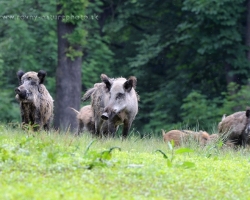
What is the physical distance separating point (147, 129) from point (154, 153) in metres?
20.9

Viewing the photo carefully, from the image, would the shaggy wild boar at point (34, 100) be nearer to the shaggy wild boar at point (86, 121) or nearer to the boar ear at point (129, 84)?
the boar ear at point (129, 84)

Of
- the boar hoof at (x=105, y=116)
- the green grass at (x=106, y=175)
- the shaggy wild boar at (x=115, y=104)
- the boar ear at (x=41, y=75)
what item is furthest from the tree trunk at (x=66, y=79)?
the green grass at (x=106, y=175)

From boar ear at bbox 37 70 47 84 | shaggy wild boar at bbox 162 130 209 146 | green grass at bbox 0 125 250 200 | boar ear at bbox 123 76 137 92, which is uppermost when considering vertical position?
boar ear at bbox 37 70 47 84

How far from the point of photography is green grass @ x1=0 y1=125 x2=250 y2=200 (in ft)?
28.9

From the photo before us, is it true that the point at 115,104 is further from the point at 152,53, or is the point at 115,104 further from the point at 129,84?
the point at 152,53

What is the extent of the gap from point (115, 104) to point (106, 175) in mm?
7130

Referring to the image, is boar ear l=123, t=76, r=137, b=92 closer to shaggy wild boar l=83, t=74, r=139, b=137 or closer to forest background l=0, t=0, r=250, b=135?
shaggy wild boar l=83, t=74, r=139, b=137

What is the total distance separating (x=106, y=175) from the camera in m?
9.73

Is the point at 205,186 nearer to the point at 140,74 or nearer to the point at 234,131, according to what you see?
the point at 234,131

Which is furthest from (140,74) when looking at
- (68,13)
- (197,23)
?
(68,13)

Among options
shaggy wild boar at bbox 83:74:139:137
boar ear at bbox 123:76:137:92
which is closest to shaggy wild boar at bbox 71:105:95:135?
shaggy wild boar at bbox 83:74:139:137

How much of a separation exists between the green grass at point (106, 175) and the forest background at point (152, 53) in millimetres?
17998

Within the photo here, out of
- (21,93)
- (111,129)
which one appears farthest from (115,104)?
(21,93)

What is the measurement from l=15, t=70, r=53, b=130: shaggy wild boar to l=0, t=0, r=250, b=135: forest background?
1197cm
